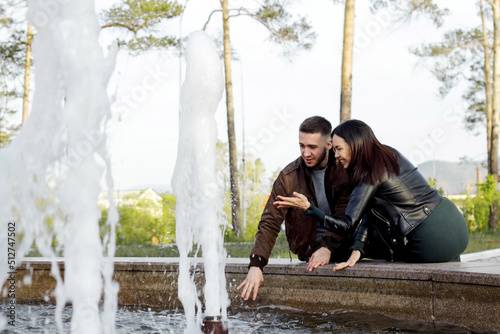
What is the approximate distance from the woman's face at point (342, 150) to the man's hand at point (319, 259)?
0.71m

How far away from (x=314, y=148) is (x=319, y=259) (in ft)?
2.61

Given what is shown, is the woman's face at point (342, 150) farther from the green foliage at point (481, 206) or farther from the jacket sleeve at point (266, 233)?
the green foliage at point (481, 206)

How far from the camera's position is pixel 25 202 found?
345 cm

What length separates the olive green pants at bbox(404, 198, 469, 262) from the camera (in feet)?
14.1

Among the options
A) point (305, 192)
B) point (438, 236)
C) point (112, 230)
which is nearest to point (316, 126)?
point (305, 192)

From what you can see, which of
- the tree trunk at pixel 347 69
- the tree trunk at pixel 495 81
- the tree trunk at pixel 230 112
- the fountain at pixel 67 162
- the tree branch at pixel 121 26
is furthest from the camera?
the tree trunk at pixel 495 81

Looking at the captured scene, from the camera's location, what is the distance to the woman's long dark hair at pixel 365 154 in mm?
4066

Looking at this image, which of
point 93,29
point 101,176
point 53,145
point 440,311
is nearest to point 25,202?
point 53,145

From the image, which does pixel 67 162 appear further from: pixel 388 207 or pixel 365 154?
pixel 388 207

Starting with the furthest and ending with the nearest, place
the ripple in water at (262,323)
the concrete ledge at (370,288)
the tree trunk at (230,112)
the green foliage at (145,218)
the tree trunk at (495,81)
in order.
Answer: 1. the green foliage at (145,218)
2. the tree trunk at (495,81)
3. the tree trunk at (230,112)
4. the ripple in water at (262,323)
5. the concrete ledge at (370,288)

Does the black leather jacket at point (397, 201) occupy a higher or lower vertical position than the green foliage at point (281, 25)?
lower

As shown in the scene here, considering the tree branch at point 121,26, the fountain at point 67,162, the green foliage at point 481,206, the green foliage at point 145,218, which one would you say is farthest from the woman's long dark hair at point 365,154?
the green foliage at point 145,218

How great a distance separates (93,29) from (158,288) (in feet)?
8.76

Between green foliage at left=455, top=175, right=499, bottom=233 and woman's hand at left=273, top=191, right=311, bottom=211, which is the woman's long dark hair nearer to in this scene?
woman's hand at left=273, top=191, right=311, bottom=211
